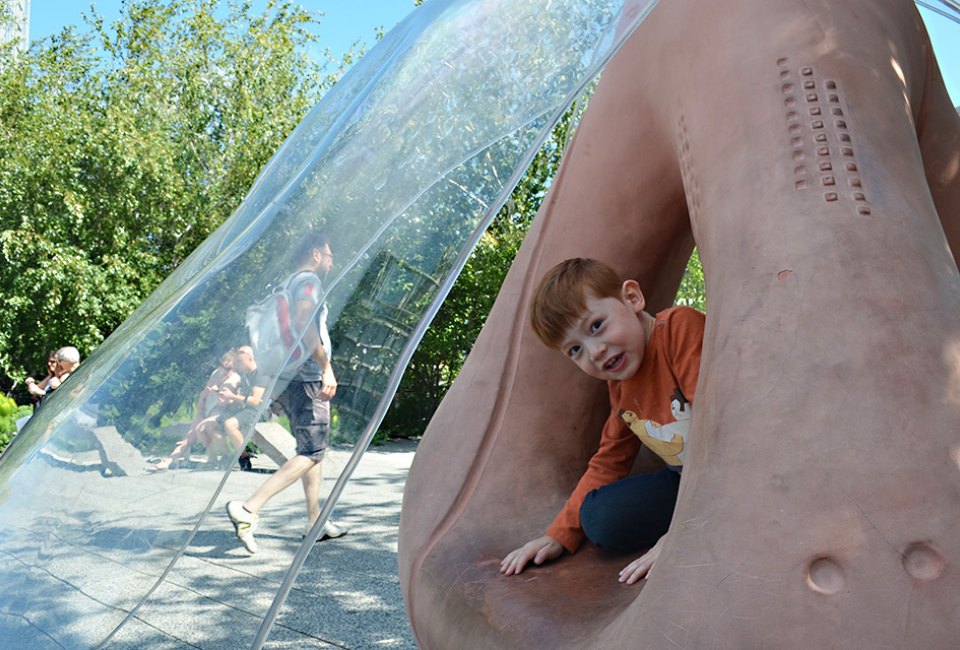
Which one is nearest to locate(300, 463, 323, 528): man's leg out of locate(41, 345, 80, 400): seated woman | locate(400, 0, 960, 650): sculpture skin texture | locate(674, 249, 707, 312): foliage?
locate(400, 0, 960, 650): sculpture skin texture

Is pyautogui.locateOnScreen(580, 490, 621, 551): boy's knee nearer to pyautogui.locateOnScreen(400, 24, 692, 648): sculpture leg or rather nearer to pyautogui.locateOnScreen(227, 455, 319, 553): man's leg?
pyautogui.locateOnScreen(400, 24, 692, 648): sculpture leg

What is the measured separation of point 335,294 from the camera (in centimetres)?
229

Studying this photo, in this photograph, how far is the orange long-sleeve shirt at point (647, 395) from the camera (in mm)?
2070

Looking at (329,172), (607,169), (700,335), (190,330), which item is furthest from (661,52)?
(190,330)

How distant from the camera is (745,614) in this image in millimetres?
1404

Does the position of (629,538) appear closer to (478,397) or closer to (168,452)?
(478,397)

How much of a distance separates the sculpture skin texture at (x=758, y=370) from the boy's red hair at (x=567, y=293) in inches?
10.0

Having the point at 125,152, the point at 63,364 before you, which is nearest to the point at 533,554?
the point at 63,364

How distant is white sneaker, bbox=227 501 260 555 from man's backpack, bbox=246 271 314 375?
1.15ft

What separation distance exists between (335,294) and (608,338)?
672mm

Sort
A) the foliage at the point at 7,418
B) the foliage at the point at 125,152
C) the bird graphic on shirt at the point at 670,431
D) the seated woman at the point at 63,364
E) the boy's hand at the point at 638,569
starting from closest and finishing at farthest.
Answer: the boy's hand at the point at 638,569, the bird graphic on shirt at the point at 670,431, the seated woman at the point at 63,364, the foliage at the point at 7,418, the foliage at the point at 125,152

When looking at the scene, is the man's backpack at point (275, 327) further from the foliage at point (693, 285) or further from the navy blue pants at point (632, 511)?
the foliage at point (693, 285)


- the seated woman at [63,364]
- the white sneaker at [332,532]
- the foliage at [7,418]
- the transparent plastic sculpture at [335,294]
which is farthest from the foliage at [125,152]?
the transparent plastic sculpture at [335,294]

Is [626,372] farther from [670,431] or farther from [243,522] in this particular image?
[243,522]
